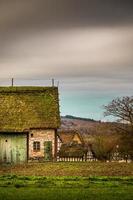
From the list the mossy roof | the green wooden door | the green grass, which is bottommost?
the green grass

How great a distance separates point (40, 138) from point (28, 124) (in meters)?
2.33

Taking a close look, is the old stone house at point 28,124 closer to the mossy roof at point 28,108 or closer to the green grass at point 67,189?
the mossy roof at point 28,108

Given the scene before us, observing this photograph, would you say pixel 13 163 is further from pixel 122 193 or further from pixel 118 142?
pixel 122 193

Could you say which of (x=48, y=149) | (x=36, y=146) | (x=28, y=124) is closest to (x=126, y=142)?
(x=48, y=149)

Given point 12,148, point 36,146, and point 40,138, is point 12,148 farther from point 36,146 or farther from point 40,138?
point 40,138

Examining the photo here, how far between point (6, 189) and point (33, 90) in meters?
32.4

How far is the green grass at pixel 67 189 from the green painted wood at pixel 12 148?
63.8ft

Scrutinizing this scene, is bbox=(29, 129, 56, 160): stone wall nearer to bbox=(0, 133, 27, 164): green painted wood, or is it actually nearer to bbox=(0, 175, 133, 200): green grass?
bbox=(0, 133, 27, 164): green painted wood

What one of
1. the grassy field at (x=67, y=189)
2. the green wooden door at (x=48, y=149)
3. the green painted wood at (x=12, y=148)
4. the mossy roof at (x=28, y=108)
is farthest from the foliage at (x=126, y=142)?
the grassy field at (x=67, y=189)

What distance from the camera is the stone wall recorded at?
2010 inches

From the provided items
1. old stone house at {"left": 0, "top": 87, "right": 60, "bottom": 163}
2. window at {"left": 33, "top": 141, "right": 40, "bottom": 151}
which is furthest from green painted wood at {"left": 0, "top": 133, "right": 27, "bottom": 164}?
Answer: window at {"left": 33, "top": 141, "right": 40, "bottom": 151}

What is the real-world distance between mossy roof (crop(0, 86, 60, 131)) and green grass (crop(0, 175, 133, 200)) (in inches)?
822

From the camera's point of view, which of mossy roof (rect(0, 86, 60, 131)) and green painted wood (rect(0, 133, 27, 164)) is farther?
mossy roof (rect(0, 86, 60, 131))

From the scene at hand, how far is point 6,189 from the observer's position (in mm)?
22422
